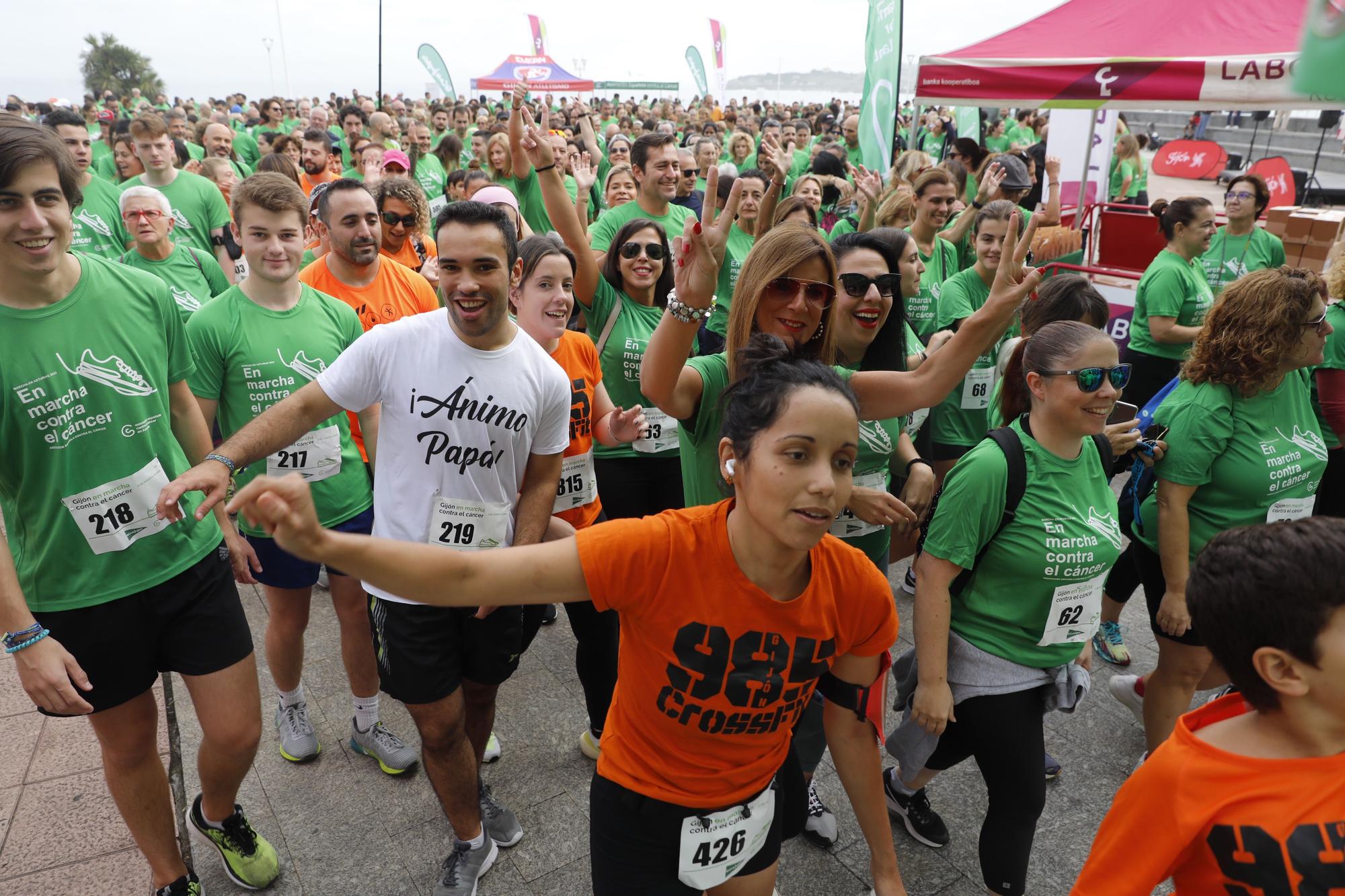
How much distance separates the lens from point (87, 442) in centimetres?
219

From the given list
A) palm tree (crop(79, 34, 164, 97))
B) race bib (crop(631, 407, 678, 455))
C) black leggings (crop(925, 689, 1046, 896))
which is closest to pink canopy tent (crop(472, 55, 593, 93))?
race bib (crop(631, 407, 678, 455))

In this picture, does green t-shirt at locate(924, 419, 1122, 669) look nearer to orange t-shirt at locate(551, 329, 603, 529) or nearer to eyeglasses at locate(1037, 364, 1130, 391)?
eyeglasses at locate(1037, 364, 1130, 391)

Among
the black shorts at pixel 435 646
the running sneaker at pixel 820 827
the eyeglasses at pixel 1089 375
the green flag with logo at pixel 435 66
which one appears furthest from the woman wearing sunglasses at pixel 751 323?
the green flag with logo at pixel 435 66

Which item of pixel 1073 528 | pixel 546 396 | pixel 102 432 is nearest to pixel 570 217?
pixel 546 396

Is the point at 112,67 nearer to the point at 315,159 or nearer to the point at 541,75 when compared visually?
the point at 541,75

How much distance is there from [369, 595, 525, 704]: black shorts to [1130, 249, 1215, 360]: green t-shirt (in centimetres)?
459

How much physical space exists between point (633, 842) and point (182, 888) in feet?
5.28

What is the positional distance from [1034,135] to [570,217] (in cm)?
1398

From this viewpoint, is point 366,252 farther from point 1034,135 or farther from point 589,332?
point 1034,135

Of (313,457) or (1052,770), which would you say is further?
(1052,770)

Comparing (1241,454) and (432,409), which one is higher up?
(432,409)

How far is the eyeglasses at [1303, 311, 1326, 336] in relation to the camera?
2.83m

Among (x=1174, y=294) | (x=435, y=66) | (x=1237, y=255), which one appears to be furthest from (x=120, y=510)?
(x=435, y=66)

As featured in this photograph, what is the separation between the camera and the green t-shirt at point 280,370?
2984 mm
